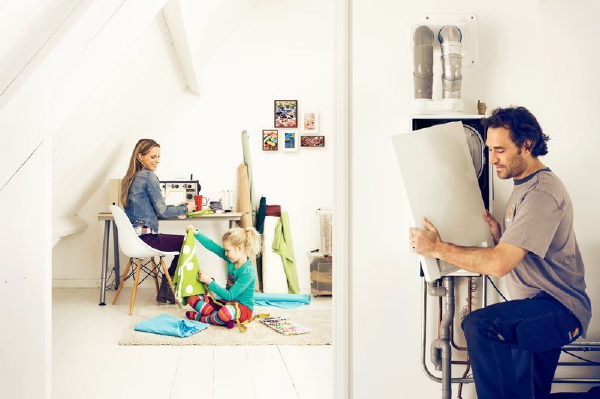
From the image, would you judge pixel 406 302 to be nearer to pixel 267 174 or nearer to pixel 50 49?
pixel 50 49

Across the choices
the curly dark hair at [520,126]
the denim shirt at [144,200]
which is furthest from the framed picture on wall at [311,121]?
the curly dark hair at [520,126]

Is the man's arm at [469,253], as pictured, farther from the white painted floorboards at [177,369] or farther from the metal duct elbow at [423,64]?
the white painted floorboards at [177,369]

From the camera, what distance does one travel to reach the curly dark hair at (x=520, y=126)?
2053mm

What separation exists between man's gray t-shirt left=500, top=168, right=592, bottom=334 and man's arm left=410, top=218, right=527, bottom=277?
37 mm

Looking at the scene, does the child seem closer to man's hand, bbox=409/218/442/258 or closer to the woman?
the woman

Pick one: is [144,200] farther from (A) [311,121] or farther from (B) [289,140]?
(A) [311,121]

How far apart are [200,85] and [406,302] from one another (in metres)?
4.05

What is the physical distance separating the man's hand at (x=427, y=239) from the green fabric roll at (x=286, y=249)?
3.94m

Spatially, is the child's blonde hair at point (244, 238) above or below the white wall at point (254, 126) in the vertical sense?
below

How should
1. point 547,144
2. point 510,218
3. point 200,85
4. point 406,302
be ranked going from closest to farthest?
point 510,218 < point 547,144 < point 406,302 < point 200,85

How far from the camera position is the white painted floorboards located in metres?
3.11

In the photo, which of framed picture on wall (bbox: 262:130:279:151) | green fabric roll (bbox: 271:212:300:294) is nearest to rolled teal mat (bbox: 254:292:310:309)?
green fabric roll (bbox: 271:212:300:294)

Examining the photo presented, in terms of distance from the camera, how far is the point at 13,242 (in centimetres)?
207

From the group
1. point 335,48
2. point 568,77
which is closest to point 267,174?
point 335,48
